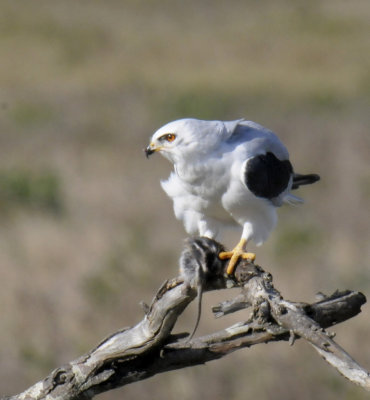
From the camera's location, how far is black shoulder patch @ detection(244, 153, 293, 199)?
5316 millimetres

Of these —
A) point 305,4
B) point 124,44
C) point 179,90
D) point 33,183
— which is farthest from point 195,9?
point 33,183

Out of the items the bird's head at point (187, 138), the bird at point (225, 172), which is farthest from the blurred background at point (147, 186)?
the bird's head at point (187, 138)

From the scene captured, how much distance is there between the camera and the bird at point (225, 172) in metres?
5.32

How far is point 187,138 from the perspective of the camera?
5.33m

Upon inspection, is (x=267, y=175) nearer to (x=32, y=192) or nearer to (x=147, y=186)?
(x=32, y=192)

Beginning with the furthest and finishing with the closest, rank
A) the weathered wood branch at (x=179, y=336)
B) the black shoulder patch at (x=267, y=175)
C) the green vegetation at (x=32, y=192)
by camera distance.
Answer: the green vegetation at (x=32, y=192)
the black shoulder patch at (x=267, y=175)
the weathered wood branch at (x=179, y=336)

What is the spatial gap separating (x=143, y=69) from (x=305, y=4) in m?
14.1

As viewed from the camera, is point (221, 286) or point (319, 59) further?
point (319, 59)

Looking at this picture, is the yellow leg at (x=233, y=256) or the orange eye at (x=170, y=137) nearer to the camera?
the yellow leg at (x=233, y=256)

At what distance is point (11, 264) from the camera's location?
10.7 metres

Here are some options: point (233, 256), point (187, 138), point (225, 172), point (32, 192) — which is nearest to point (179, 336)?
point (233, 256)

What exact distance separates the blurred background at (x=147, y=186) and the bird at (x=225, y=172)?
3477 millimetres

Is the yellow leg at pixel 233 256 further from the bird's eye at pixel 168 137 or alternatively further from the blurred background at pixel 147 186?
the blurred background at pixel 147 186

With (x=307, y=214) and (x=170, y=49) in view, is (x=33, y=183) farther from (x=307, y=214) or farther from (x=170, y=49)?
(x=170, y=49)
